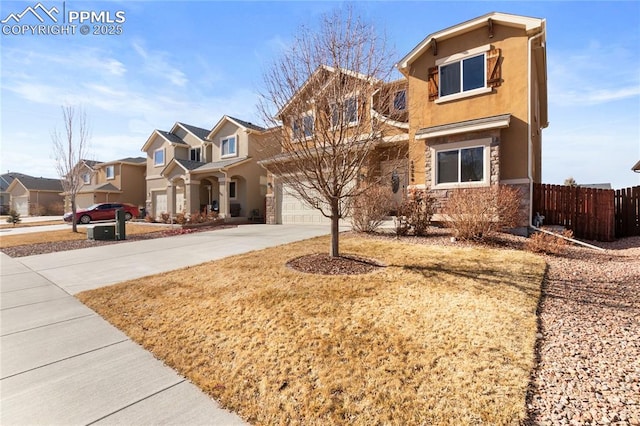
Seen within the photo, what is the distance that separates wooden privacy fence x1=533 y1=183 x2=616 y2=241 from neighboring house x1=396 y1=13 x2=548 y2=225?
0.92 metres

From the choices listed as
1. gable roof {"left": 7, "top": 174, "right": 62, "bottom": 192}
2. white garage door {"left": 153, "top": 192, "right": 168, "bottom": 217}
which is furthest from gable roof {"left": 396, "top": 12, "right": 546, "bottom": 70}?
gable roof {"left": 7, "top": 174, "right": 62, "bottom": 192}

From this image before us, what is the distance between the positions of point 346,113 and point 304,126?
3.17ft

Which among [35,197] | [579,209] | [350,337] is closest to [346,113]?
[350,337]

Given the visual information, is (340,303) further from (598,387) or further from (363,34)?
(363,34)

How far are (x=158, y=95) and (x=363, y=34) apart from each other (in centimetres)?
992

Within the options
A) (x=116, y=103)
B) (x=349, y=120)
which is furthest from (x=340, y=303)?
(x=116, y=103)

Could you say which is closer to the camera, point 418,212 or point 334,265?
point 334,265

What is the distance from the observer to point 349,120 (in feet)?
19.5

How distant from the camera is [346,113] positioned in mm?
5926

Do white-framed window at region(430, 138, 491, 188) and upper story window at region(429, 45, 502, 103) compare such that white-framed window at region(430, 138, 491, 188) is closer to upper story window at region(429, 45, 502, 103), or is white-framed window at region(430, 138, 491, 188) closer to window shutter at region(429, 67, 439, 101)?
upper story window at region(429, 45, 502, 103)

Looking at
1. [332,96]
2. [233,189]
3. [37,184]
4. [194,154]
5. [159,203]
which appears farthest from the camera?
[37,184]

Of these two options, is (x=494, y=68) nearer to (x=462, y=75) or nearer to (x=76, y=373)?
(x=462, y=75)

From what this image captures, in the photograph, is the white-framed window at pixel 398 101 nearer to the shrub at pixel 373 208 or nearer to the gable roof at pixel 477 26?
the gable roof at pixel 477 26

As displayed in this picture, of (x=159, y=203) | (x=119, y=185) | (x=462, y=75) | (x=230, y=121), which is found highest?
(x=230, y=121)
